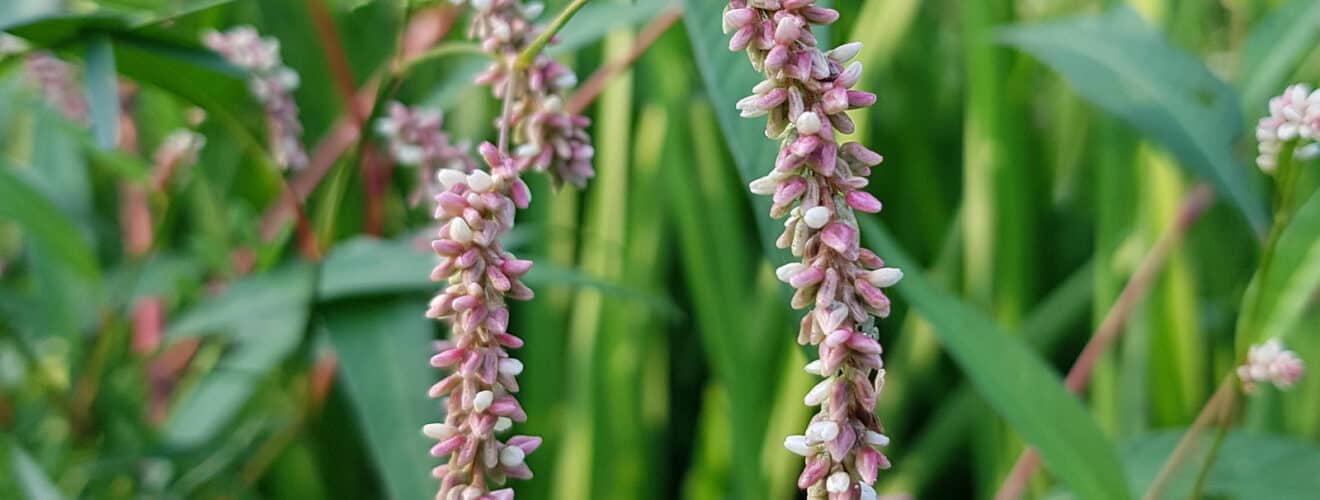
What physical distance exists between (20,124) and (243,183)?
0.35 m

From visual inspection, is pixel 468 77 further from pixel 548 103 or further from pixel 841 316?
pixel 841 316

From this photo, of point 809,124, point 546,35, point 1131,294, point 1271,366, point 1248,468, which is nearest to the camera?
point 809,124

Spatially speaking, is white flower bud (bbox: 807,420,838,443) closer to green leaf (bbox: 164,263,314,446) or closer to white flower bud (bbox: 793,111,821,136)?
white flower bud (bbox: 793,111,821,136)

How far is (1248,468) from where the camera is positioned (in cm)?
61

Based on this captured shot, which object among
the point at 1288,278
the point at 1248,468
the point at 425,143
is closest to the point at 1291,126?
the point at 1288,278

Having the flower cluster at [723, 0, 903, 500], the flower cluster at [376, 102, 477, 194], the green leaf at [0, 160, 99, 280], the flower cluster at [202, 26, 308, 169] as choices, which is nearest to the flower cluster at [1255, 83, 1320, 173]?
the flower cluster at [723, 0, 903, 500]

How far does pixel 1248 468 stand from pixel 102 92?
56cm

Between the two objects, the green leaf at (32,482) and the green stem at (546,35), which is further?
the green leaf at (32,482)

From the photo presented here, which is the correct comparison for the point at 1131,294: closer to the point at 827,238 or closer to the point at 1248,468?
the point at 1248,468

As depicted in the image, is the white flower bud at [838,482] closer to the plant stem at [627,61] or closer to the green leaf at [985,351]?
the green leaf at [985,351]

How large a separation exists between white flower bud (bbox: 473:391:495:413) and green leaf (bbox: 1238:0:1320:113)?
1.84 feet

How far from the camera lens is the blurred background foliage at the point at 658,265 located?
1.87 feet

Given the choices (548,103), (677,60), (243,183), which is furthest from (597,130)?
(548,103)

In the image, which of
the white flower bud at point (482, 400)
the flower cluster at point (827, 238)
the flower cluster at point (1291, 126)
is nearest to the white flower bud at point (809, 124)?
the flower cluster at point (827, 238)
